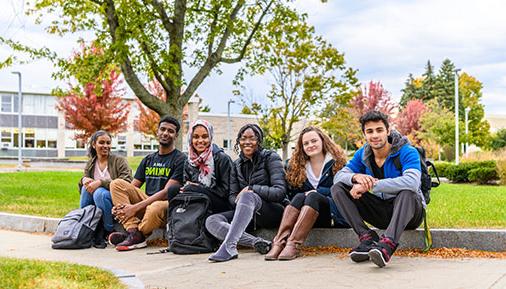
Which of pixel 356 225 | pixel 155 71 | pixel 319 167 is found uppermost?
pixel 155 71

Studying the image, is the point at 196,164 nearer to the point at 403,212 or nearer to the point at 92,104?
the point at 403,212

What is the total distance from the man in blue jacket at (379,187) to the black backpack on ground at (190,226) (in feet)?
5.69

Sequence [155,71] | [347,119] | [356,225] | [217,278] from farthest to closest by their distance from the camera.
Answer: [347,119], [155,71], [356,225], [217,278]

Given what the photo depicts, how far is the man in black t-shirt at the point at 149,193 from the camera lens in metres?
7.35

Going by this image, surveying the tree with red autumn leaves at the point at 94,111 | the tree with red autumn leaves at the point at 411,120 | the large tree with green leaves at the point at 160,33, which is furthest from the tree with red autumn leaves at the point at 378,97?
the large tree with green leaves at the point at 160,33

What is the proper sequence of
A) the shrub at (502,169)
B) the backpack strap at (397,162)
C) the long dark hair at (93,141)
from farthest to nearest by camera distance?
the shrub at (502,169) → the long dark hair at (93,141) → the backpack strap at (397,162)

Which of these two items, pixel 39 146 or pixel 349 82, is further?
pixel 39 146

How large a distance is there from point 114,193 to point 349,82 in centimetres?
2032

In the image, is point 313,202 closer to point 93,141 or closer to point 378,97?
point 93,141

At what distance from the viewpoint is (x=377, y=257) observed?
5.26 meters

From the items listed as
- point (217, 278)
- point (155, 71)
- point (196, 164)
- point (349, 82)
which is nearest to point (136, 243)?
point (196, 164)

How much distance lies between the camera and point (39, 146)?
181 ft

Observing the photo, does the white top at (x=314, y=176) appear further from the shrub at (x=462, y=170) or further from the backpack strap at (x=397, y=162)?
the shrub at (x=462, y=170)

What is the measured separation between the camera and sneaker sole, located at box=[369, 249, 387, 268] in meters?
5.24
